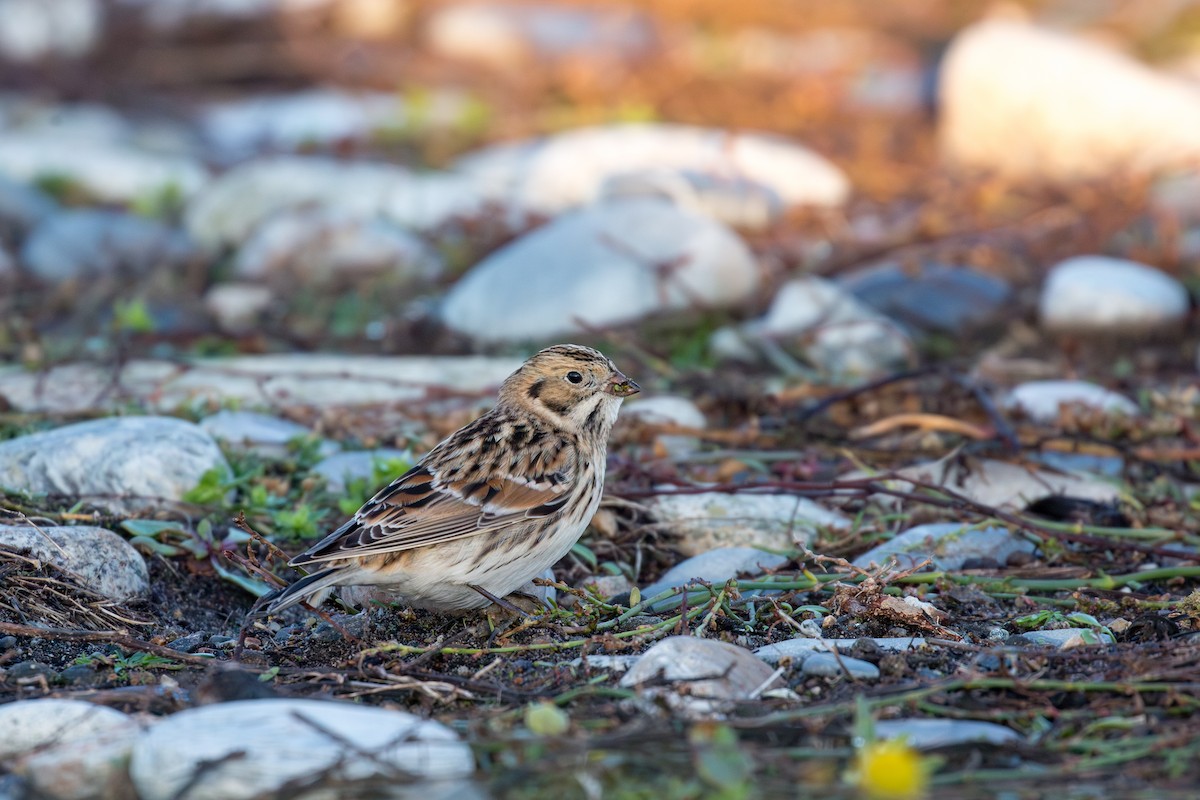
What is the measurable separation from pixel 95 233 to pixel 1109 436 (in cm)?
716

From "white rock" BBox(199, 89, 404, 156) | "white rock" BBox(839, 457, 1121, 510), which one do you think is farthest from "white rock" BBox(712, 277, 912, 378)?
"white rock" BBox(199, 89, 404, 156)

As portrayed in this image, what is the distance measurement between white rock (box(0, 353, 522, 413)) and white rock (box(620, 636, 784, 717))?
3.29m

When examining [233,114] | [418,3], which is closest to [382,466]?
[233,114]

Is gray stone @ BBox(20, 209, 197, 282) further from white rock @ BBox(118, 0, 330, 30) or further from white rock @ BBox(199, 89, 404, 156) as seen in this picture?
white rock @ BBox(118, 0, 330, 30)

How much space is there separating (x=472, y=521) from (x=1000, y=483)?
2.53m

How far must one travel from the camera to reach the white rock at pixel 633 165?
37.0ft

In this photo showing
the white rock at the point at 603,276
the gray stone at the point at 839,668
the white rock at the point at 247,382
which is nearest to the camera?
the gray stone at the point at 839,668

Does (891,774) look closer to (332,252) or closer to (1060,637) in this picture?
(1060,637)

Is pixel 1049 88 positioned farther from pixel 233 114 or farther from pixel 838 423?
pixel 233 114

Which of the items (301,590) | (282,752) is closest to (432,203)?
(301,590)

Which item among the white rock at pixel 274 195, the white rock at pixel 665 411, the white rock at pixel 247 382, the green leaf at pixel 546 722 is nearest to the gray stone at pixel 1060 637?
the green leaf at pixel 546 722

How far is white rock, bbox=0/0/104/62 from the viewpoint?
50.3 feet

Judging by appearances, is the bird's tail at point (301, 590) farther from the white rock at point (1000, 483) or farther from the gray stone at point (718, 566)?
the white rock at point (1000, 483)

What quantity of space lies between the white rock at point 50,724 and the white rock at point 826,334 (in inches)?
191
